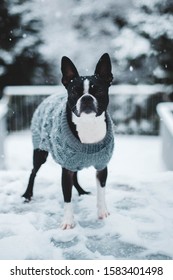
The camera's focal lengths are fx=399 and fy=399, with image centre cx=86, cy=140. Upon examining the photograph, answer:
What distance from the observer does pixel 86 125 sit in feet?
8.57

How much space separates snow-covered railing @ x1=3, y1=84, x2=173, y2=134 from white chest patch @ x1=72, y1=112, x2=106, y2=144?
4.96m

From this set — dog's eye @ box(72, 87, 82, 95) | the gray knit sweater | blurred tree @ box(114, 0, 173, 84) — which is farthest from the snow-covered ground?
blurred tree @ box(114, 0, 173, 84)

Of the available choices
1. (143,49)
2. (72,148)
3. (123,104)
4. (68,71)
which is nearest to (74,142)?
(72,148)

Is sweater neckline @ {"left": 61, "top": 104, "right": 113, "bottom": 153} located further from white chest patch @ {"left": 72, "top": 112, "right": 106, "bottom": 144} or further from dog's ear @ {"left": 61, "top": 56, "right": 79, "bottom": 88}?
dog's ear @ {"left": 61, "top": 56, "right": 79, "bottom": 88}

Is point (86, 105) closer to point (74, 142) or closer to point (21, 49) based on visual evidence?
point (74, 142)

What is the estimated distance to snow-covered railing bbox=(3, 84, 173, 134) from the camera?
25.6ft

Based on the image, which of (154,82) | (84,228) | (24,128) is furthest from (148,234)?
(154,82)

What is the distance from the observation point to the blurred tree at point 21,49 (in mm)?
8359

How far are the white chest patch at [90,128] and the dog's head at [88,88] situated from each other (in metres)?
0.09

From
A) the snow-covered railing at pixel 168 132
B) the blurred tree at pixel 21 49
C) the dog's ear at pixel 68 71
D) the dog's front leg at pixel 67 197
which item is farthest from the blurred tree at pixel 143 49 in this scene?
the dog's front leg at pixel 67 197

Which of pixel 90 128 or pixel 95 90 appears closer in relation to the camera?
pixel 95 90

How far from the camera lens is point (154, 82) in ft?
30.3

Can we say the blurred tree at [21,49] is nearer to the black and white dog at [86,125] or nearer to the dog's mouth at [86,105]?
the black and white dog at [86,125]

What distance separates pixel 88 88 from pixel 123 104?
231 inches
